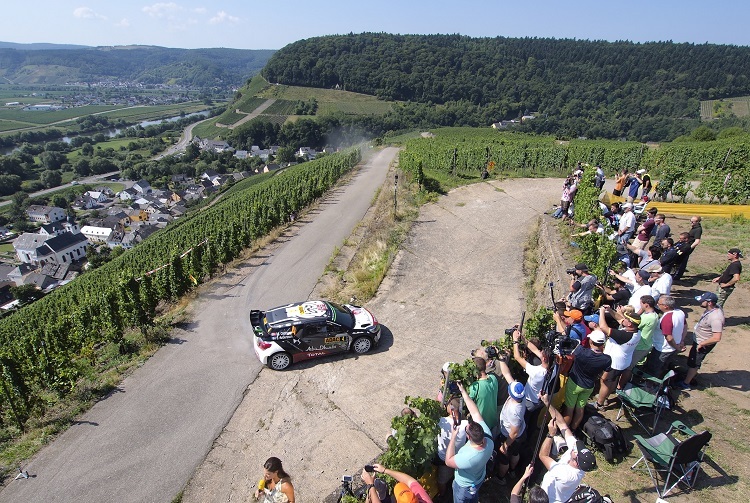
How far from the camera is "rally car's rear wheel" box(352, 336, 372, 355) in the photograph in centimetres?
1070

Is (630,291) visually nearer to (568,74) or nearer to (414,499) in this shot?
(414,499)

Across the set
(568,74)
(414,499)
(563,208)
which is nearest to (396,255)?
(563,208)

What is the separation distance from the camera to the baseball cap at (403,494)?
484cm

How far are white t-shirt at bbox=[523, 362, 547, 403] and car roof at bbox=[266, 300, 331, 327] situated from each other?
17.9 ft

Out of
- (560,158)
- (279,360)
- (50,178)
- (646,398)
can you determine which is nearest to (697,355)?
(646,398)

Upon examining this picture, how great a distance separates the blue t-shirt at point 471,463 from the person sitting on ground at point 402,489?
0.50 m

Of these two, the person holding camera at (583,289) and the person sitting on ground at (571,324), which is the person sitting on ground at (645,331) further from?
the person holding camera at (583,289)

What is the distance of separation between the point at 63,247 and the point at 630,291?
3746 inches

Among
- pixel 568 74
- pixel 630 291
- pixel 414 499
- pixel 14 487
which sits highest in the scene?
pixel 568 74

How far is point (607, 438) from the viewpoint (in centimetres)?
631

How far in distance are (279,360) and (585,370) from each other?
682cm

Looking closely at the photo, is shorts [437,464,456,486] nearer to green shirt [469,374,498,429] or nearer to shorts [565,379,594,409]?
green shirt [469,374,498,429]

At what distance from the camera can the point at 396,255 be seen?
16.2 meters

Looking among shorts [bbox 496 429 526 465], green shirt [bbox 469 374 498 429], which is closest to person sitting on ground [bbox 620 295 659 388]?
shorts [bbox 496 429 526 465]
